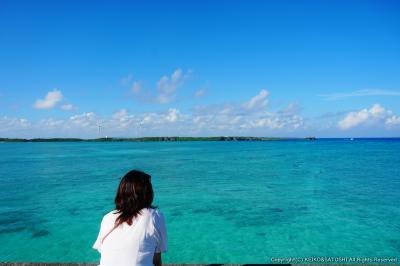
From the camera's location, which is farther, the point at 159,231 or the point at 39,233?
the point at 39,233

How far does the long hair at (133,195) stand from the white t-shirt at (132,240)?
75mm

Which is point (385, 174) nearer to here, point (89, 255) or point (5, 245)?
point (89, 255)

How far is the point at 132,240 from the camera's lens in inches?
133

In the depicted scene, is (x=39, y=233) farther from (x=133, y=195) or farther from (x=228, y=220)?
(x=133, y=195)

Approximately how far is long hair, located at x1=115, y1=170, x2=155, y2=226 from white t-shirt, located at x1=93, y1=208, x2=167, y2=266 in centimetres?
7

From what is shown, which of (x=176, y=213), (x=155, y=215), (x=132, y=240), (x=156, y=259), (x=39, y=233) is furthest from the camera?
(x=176, y=213)

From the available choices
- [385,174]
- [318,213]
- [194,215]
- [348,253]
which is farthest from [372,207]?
[385,174]

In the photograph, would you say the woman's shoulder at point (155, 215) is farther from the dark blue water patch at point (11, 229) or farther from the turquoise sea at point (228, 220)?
the dark blue water patch at point (11, 229)

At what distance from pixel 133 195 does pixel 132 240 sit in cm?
48

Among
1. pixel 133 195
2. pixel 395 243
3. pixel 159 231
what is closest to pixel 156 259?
pixel 159 231

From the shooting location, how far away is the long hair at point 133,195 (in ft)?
11.5

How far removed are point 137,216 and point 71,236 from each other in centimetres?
1222

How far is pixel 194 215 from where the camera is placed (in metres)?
17.1

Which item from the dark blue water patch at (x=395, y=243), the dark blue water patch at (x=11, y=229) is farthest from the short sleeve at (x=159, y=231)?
the dark blue water patch at (x=11, y=229)
